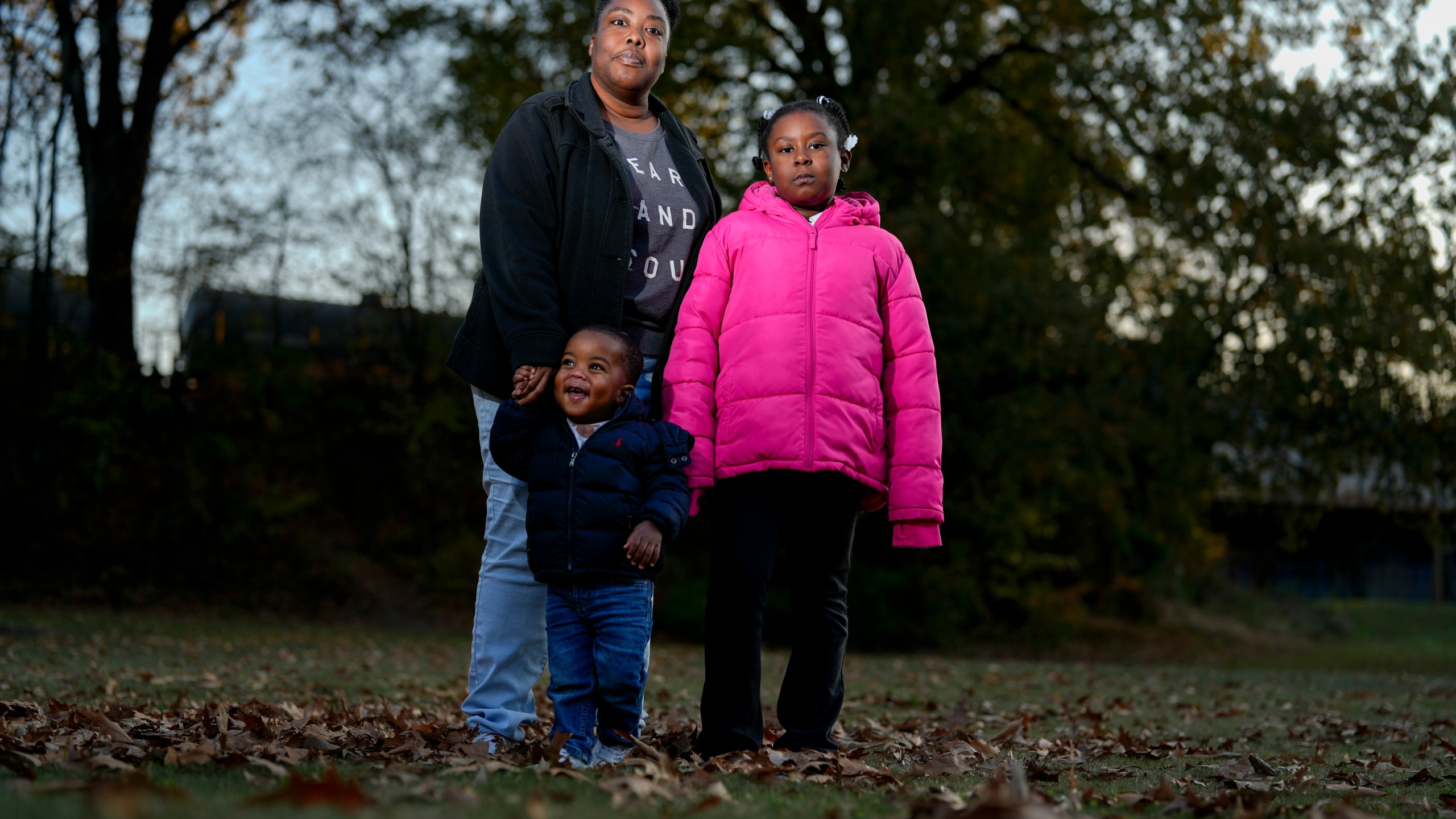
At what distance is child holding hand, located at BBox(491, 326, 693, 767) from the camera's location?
10.5 feet

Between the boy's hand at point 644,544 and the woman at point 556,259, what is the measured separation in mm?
444

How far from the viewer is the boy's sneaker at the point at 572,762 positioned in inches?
115

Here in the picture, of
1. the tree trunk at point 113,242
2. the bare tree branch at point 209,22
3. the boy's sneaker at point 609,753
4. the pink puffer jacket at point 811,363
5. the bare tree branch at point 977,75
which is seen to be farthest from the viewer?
the bare tree branch at point 209,22

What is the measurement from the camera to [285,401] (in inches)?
626

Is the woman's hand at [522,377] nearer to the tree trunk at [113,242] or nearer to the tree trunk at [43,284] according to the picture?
the tree trunk at [43,284]

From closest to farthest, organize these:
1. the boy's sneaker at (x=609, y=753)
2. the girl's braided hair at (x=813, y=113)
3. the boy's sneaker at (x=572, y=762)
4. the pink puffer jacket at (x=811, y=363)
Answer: the boy's sneaker at (x=572, y=762), the boy's sneaker at (x=609, y=753), the pink puffer jacket at (x=811, y=363), the girl's braided hair at (x=813, y=113)

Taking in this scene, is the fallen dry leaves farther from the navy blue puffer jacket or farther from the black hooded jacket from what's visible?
the black hooded jacket

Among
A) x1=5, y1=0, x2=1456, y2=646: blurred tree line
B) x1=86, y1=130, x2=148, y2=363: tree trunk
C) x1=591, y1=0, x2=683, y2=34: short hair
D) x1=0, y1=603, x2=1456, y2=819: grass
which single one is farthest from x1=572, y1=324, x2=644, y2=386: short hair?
x1=86, y1=130, x2=148, y2=363: tree trunk

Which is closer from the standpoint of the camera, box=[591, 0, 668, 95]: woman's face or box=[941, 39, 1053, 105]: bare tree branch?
box=[591, 0, 668, 95]: woman's face

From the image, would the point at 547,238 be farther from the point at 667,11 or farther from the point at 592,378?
the point at 667,11

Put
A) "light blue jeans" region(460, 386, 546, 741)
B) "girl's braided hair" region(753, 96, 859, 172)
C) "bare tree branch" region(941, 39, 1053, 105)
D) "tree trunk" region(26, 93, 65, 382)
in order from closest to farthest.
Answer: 1. "light blue jeans" region(460, 386, 546, 741)
2. "girl's braided hair" region(753, 96, 859, 172)
3. "tree trunk" region(26, 93, 65, 382)
4. "bare tree branch" region(941, 39, 1053, 105)

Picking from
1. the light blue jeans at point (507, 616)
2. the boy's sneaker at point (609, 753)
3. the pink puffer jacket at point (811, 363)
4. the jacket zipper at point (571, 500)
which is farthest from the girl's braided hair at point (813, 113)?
the boy's sneaker at point (609, 753)

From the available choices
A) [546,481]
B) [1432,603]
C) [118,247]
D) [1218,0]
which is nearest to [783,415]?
[546,481]

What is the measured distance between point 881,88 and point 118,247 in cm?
932
